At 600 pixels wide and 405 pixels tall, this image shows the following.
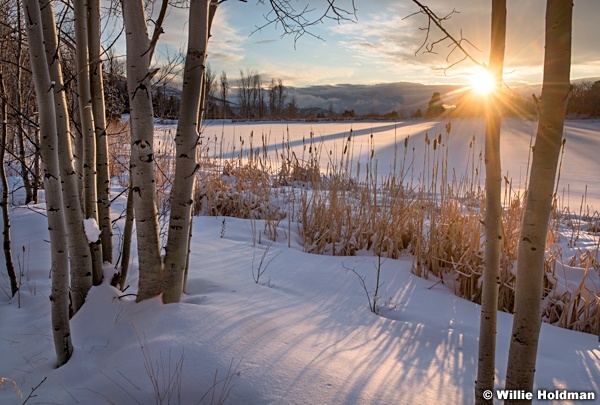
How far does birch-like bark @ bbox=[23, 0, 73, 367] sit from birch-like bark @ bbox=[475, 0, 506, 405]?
1.42 metres

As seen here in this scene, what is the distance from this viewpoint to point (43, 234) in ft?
11.0

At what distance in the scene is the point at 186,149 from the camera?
1668 mm

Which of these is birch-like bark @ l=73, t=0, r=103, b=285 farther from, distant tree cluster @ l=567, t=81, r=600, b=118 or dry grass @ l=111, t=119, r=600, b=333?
distant tree cluster @ l=567, t=81, r=600, b=118

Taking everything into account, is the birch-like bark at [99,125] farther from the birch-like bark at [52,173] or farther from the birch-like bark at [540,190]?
the birch-like bark at [540,190]

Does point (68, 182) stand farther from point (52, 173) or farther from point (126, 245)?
point (126, 245)

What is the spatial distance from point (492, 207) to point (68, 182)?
5.30ft

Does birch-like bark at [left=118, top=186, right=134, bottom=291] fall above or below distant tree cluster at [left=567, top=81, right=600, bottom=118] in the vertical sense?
below

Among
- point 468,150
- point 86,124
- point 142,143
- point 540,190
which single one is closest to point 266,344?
point 142,143

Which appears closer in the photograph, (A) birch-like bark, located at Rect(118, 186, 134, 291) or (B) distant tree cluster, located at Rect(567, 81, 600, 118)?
(A) birch-like bark, located at Rect(118, 186, 134, 291)

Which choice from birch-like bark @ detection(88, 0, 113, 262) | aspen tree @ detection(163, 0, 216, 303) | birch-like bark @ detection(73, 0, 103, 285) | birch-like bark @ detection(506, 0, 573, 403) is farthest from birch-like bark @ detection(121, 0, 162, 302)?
birch-like bark @ detection(506, 0, 573, 403)

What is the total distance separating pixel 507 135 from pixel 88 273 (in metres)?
19.6

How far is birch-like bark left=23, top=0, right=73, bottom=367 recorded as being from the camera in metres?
1.34

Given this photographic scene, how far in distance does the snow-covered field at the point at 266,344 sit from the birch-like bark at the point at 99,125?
1.19 ft

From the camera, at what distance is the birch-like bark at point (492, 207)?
0.99 metres
